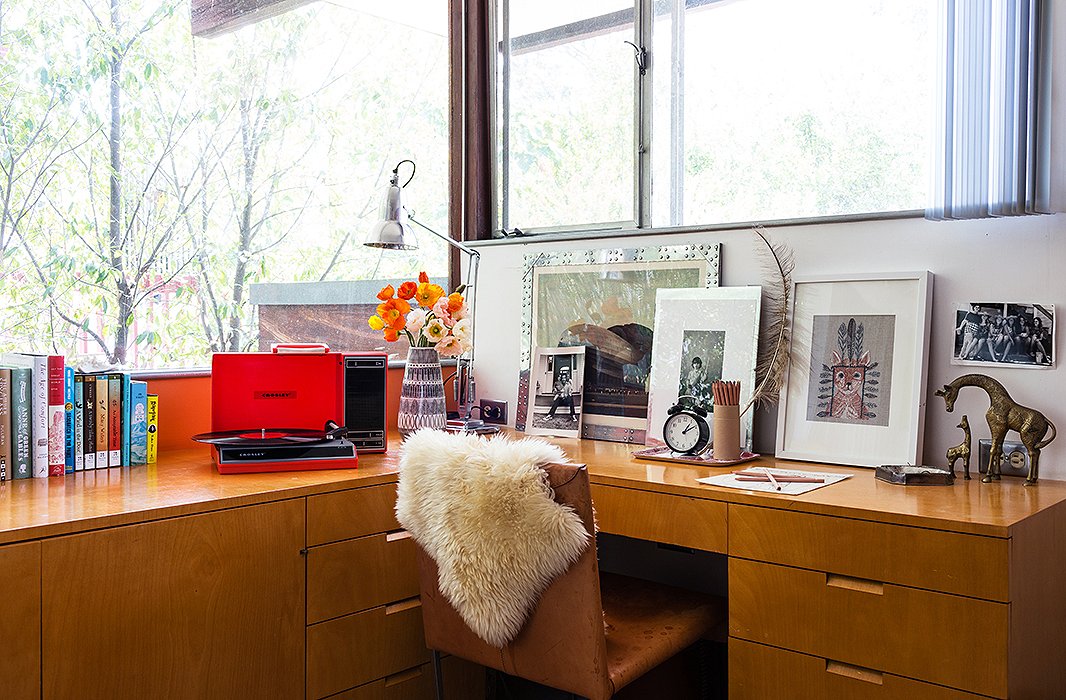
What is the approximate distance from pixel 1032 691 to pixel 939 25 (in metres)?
1.40

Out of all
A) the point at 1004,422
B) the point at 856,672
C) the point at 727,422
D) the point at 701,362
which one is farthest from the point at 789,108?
the point at 856,672

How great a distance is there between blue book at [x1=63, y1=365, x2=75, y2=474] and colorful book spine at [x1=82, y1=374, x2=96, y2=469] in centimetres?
3

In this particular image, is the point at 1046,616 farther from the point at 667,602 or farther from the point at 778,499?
the point at 667,602

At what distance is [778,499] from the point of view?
179 centimetres

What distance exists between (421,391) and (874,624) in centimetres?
141

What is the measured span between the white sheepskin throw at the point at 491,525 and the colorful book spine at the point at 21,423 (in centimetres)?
86

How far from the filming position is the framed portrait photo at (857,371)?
2.12m

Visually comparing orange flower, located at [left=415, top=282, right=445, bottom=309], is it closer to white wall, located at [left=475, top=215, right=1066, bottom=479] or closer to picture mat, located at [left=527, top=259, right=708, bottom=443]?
picture mat, located at [left=527, top=259, right=708, bottom=443]

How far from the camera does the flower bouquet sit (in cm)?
259

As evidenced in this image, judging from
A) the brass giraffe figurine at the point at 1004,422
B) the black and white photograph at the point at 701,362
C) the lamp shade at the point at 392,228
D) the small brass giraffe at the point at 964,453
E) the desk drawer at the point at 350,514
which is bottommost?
the desk drawer at the point at 350,514

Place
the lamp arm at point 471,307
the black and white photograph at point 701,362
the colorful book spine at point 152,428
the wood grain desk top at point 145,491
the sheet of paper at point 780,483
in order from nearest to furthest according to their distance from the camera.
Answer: the wood grain desk top at point 145,491
the sheet of paper at point 780,483
the colorful book spine at point 152,428
the black and white photograph at point 701,362
the lamp arm at point 471,307

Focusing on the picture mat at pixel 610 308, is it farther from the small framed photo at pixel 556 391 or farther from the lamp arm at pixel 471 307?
the lamp arm at pixel 471 307

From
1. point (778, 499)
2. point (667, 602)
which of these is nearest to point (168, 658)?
point (667, 602)

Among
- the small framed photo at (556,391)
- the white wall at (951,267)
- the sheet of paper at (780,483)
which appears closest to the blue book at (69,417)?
the small framed photo at (556,391)
